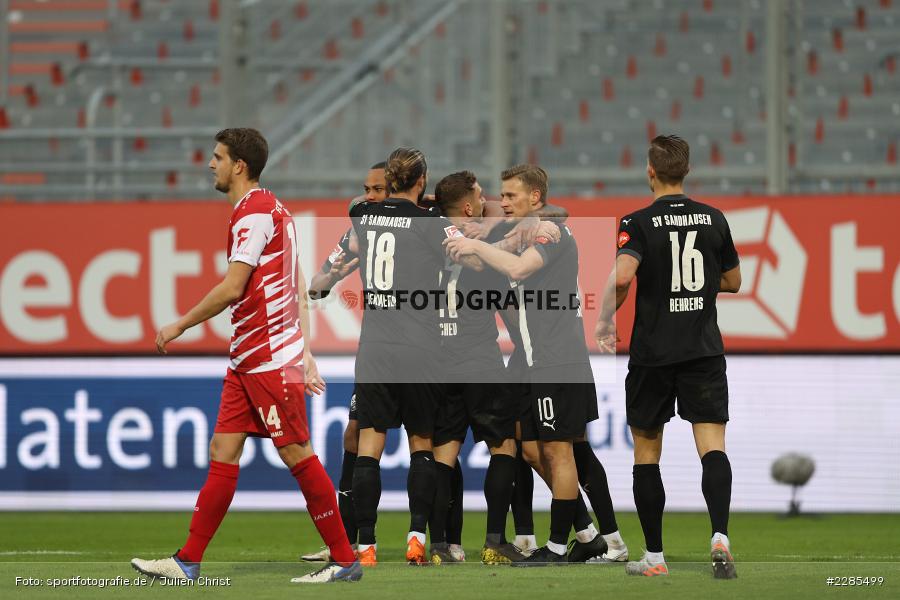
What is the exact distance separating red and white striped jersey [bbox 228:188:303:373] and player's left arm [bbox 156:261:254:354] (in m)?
0.05

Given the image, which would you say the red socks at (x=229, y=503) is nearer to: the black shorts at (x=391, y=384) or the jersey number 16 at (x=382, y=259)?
the black shorts at (x=391, y=384)

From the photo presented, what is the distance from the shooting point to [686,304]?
21.7 ft

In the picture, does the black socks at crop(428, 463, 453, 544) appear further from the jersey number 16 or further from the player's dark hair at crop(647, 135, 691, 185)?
the player's dark hair at crop(647, 135, 691, 185)

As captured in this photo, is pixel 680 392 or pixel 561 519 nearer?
pixel 680 392

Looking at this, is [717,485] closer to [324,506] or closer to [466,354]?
[466,354]

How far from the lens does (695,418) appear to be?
6582mm

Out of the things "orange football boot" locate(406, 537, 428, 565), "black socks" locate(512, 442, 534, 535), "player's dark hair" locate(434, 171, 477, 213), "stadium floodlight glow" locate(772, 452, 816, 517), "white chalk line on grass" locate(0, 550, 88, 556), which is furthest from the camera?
"stadium floodlight glow" locate(772, 452, 816, 517)

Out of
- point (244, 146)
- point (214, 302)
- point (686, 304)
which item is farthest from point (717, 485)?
point (244, 146)

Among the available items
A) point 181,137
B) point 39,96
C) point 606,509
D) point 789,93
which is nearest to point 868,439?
point 789,93

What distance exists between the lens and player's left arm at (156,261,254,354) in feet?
19.7

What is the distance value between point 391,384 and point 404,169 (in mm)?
1055

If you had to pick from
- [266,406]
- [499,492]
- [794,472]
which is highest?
[266,406]

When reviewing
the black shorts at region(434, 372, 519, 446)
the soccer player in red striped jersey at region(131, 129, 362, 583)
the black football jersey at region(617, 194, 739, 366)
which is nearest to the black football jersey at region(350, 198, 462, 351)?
the black shorts at region(434, 372, 519, 446)

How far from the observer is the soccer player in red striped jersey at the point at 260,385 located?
20.5ft
